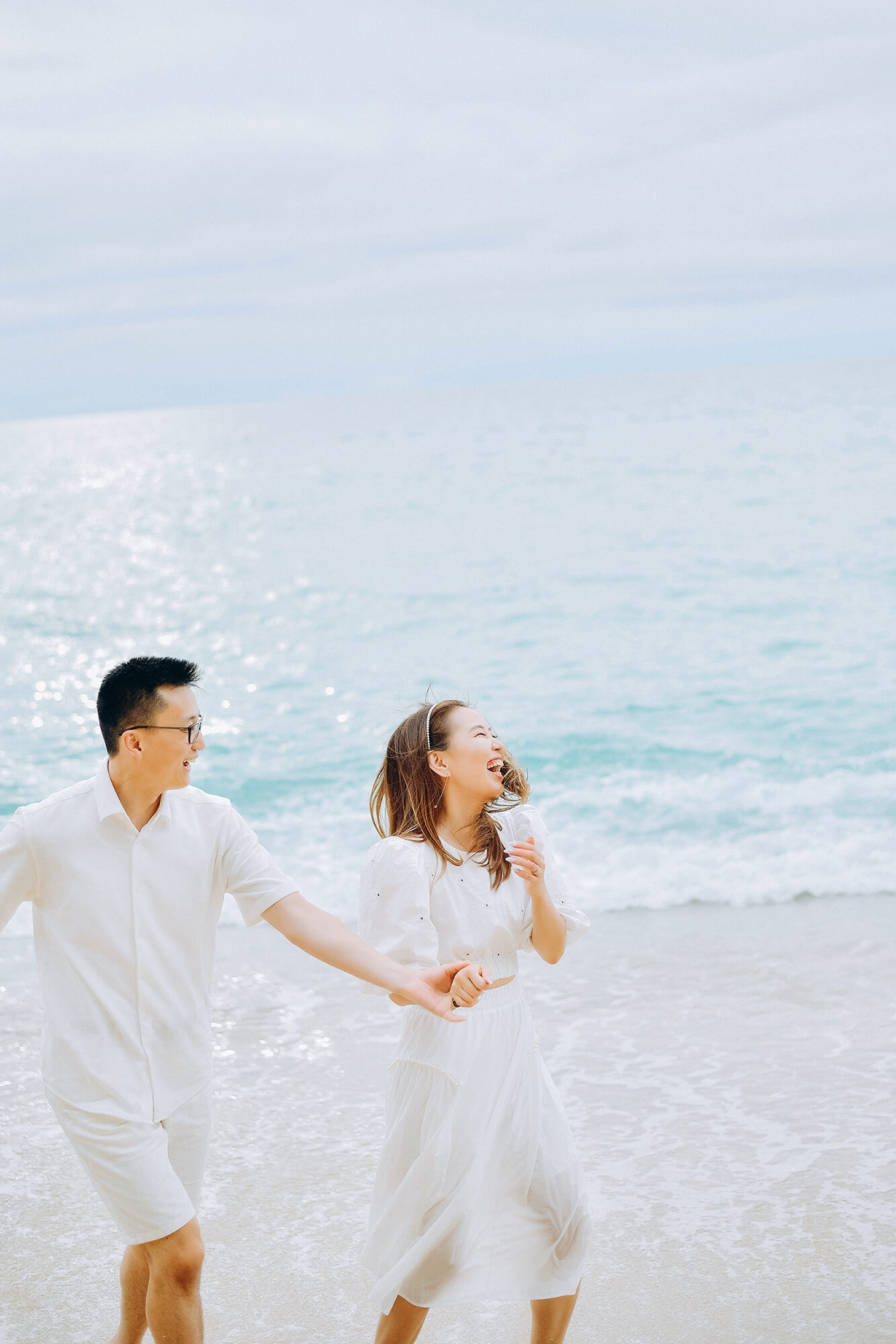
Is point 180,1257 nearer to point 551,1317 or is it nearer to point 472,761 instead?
point 551,1317

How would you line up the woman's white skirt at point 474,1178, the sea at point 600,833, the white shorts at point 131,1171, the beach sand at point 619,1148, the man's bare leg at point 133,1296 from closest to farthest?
1. the white shorts at point 131,1171
2. the woman's white skirt at point 474,1178
3. the man's bare leg at point 133,1296
4. the beach sand at point 619,1148
5. the sea at point 600,833

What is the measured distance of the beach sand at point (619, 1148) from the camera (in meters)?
4.22

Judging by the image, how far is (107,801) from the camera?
3.30 metres

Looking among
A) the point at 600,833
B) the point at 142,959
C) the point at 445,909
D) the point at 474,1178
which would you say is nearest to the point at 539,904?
the point at 445,909

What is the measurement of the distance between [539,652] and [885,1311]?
16020 mm

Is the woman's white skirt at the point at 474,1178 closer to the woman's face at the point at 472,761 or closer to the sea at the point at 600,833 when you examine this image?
the woman's face at the point at 472,761

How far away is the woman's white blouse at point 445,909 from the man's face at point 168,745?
55cm

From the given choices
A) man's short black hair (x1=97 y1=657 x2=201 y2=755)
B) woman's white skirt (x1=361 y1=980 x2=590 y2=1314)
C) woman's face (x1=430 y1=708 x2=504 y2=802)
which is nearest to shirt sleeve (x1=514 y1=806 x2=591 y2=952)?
woman's face (x1=430 y1=708 x2=504 y2=802)

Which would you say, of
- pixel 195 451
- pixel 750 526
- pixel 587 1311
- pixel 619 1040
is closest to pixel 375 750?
pixel 619 1040

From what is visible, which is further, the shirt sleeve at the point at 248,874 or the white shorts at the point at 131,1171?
the shirt sleeve at the point at 248,874

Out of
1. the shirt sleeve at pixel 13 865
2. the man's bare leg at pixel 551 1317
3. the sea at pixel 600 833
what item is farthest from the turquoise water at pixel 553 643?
the man's bare leg at pixel 551 1317

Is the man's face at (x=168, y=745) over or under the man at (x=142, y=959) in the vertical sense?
over

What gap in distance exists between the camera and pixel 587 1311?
13.7 ft

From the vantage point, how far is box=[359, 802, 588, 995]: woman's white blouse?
139 inches
